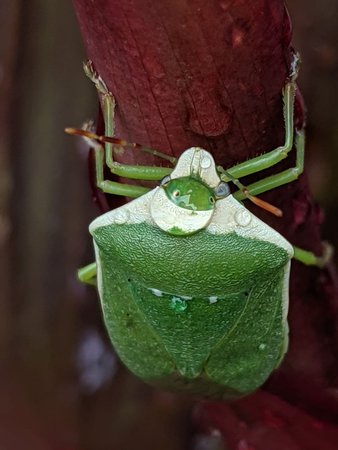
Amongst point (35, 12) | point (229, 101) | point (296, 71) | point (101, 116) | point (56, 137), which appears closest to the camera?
point (229, 101)

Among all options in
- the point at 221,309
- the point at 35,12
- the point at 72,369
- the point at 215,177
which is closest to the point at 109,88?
the point at 215,177

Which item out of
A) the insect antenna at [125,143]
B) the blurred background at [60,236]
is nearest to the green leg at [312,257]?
the insect antenna at [125,143]

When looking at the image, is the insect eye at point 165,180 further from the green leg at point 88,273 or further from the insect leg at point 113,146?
the green leg at point 88,273

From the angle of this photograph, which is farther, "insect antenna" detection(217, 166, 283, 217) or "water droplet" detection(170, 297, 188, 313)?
"water droplet" detection(170, 297, 188, 313)

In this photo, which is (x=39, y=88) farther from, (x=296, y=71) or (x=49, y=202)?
(x=296, y=71)

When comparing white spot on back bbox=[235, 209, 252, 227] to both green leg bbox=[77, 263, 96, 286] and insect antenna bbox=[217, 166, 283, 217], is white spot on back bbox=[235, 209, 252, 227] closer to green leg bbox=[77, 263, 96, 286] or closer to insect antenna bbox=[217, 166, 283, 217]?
insect antenna bbox=[217, 166, 283, 217]

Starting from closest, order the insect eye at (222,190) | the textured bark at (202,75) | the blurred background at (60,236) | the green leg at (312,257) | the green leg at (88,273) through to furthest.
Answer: the textured bark at (202,75)
the insect eye at (222,190)
the green leg at (312,257)
the green leg at (88,273)
the blurred background at (60,236)

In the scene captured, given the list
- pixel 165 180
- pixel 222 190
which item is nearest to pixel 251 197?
pixel 222 190

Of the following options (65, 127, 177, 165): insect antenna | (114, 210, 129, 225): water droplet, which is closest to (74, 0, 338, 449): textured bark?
(65, 127, 177, 165): insect antenna
